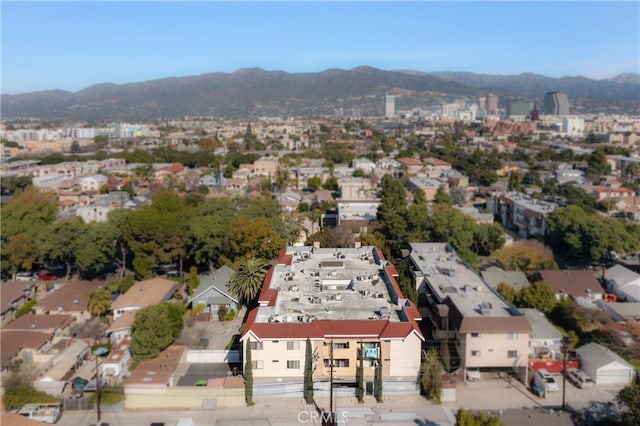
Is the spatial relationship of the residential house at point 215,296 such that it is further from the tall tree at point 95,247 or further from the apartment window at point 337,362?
the tall tree at point 95,247

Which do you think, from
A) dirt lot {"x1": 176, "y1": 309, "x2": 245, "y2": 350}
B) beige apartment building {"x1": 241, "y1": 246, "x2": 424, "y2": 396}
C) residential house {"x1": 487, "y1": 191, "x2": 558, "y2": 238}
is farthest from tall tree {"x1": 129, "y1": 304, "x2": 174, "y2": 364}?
residential house {"x1": 487, "y1": 191, "x2": 558, "y2": 238}

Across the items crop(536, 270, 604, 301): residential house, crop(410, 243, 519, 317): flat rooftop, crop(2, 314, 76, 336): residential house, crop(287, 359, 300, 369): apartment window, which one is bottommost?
crop(2, 314, 76, 336): residential house

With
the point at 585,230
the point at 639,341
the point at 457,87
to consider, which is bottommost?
the point at 639,341

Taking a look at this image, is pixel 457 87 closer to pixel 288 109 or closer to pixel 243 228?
pixel 288 109

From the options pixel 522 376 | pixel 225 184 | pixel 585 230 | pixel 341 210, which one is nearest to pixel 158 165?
pixel 225 184

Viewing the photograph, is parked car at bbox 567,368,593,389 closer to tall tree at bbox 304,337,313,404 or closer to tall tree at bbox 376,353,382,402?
tall tree at bbox 376,353,382,402

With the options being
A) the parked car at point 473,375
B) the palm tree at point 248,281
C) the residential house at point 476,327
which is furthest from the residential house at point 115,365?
the parked car at point 473,375
